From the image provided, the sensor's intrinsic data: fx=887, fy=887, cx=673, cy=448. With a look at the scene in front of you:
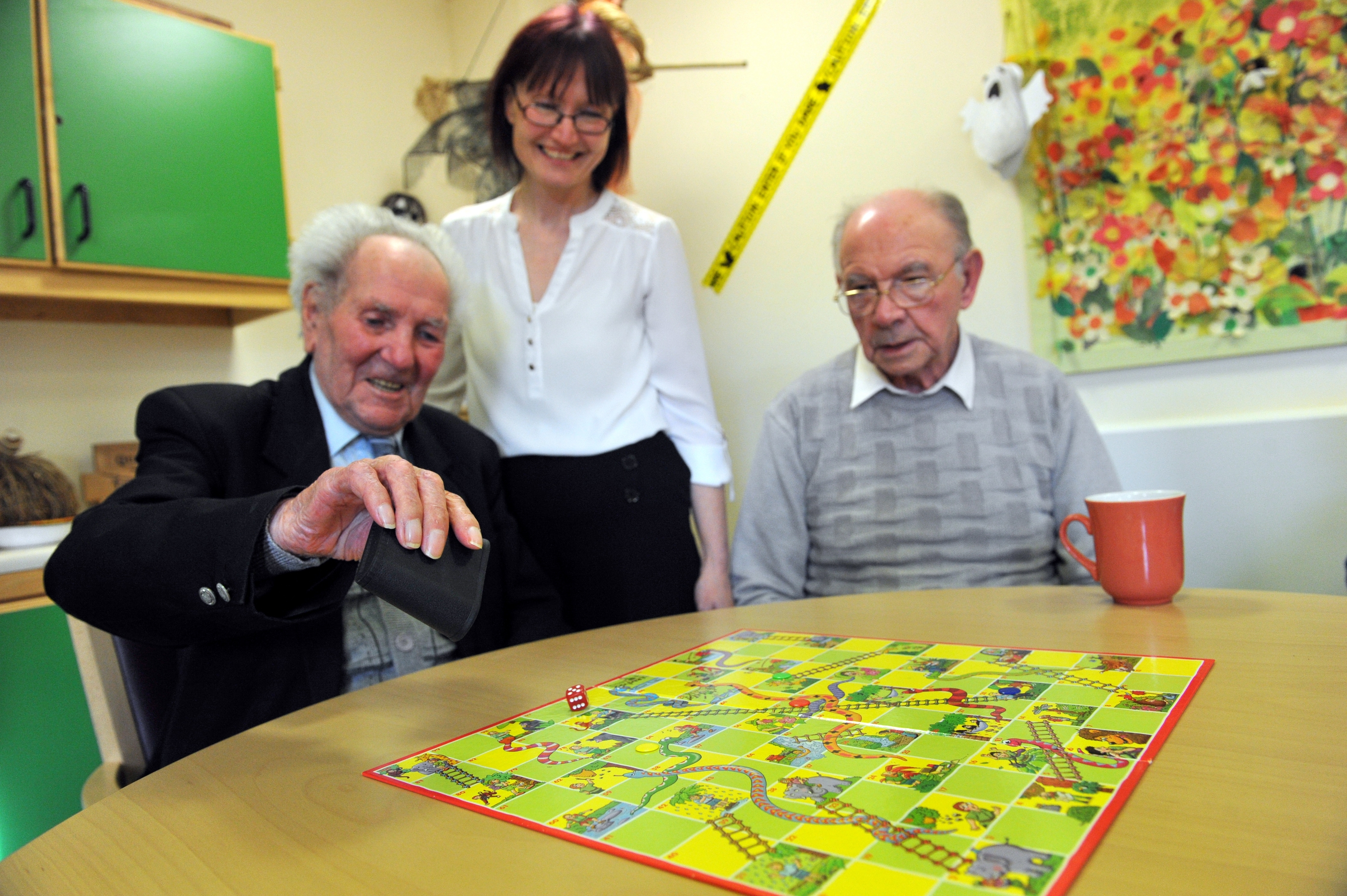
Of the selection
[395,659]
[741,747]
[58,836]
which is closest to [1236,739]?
[741,747]

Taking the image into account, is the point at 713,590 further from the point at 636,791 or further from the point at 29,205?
the point at 29,205

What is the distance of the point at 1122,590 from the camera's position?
1.01 meters

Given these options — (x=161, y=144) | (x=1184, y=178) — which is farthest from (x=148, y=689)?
(x=1184, y=178)

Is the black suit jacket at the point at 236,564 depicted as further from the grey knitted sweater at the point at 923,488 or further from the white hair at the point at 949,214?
the white hair at the point at 949,214

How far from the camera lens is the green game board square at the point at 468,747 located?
685 millimetres

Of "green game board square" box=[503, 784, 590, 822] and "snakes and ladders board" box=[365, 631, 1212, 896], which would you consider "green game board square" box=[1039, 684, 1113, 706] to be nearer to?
"snakes and ladders board" box=[365, 631, 1212, 896]

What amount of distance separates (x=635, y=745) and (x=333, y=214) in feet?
3.48

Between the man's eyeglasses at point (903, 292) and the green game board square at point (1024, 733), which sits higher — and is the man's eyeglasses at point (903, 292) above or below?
above

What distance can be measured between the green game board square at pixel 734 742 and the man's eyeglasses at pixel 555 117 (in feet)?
4.23

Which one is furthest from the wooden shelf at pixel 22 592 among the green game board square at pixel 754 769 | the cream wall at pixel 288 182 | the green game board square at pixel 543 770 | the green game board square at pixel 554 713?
the green game board square at pixel 754 769

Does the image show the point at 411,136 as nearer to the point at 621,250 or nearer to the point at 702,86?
the point at 702,86

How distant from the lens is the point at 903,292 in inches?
64.8

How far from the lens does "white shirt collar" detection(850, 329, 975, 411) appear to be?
1633 millimetres

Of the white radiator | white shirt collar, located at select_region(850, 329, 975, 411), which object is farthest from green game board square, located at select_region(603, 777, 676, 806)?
the white radiator
